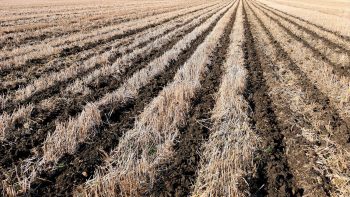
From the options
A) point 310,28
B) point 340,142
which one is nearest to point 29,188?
point 340,142

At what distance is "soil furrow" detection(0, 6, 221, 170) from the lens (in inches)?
220

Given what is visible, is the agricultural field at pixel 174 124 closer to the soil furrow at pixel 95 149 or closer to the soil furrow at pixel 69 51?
the soil furrow at pixel 95 149

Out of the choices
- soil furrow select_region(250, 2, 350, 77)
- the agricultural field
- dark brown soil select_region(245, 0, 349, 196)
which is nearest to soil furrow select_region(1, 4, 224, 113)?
the agricultural field

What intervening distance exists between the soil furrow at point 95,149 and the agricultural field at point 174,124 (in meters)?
0.02

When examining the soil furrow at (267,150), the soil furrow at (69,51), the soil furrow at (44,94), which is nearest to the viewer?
the soil furrow at (267,150)

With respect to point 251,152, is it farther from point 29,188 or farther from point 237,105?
point 29,188

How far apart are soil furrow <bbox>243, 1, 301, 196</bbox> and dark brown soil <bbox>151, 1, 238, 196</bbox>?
2.98 ft

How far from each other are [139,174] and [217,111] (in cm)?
296

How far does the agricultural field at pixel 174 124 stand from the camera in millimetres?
4707

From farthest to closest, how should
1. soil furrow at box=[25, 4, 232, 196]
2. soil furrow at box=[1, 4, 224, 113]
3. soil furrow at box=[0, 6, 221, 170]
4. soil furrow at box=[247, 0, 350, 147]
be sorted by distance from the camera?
soil furrow at box=[1, 4, 224, 113], soil furrow at box=[247, 0, 350, 147], soil furrow at box=[0, 6, 221, 170], soil furrow at box=[25, 4, 232, 196]

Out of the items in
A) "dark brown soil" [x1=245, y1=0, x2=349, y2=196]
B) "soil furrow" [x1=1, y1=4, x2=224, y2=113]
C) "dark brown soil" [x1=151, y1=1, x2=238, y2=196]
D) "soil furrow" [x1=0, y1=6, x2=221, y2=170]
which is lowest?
"dark brown soil" [x1=245, y1=0, x2=349, y2=196]

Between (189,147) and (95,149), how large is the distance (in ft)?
5.34

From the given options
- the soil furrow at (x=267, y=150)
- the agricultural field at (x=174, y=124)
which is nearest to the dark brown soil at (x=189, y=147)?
the agricultural field at (x=174, y=124)

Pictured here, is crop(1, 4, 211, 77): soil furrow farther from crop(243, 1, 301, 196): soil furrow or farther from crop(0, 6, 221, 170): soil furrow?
crop(243, 1, 301, 196): soil furrow
